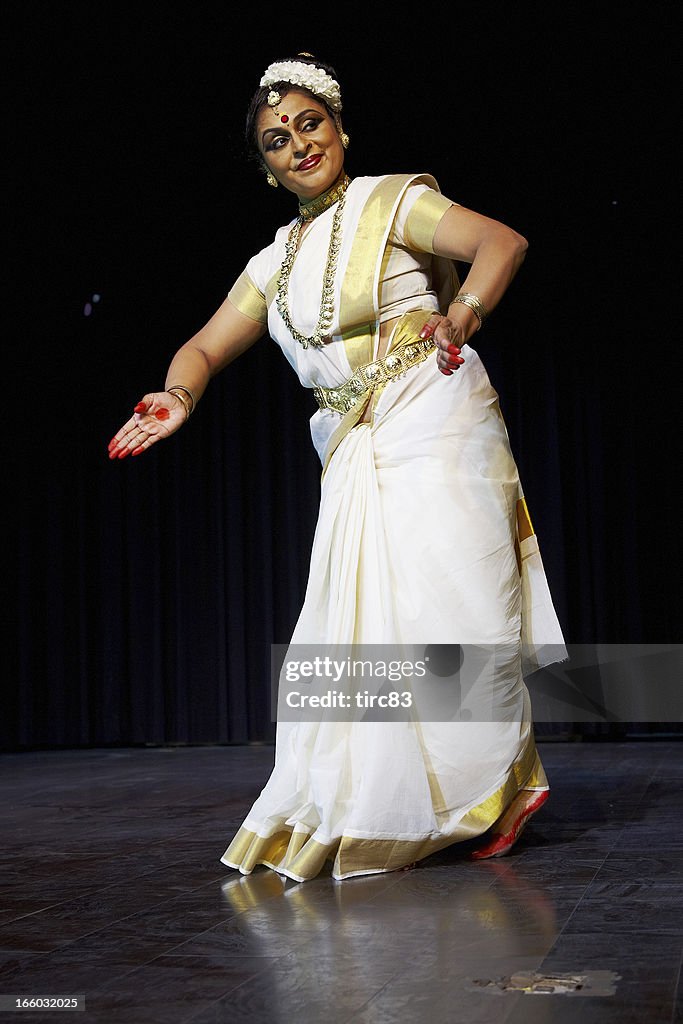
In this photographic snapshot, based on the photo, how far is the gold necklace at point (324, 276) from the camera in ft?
7.65

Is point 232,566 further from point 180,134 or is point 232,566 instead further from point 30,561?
point 180,134

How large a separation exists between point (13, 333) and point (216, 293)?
1082 mm

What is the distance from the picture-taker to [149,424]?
231 centimetres

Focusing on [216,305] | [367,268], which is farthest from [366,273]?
[216,305]

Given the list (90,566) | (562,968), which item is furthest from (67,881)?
(90,566)

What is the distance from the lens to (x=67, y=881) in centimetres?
215

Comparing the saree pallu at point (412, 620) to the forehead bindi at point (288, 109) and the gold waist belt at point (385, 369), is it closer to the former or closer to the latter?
the gold waist belt at point (385, 369)

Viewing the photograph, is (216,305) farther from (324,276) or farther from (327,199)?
(324,276)

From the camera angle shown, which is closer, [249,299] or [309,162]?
[309,162]

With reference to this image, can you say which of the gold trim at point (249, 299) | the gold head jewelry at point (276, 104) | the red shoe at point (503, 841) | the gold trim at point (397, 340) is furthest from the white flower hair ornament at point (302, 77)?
the red shoe at point (503, 841)

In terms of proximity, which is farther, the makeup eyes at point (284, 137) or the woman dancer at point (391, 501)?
the makeup eyes at point (284, 137)

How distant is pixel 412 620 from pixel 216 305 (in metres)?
4.46

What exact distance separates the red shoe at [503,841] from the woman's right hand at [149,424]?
0.97m

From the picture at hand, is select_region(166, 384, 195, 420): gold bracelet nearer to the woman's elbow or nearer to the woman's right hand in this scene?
the woman's right hand
